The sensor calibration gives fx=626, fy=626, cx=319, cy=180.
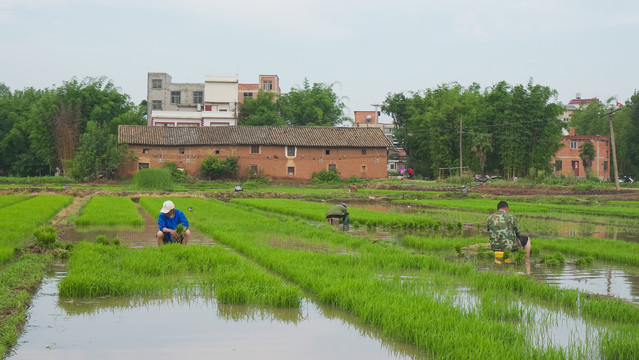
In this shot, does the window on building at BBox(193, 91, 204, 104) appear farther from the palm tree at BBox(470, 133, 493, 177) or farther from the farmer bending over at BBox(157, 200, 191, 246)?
the farmer bending over at BBox(157, 200, 191, 246)

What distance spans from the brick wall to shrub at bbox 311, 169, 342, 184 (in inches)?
24.5

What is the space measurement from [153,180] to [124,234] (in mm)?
22943

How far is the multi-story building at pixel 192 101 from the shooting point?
59.5 meters

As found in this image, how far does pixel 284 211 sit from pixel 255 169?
2657 centimetres

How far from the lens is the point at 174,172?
146 ft

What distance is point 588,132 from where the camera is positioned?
227 feet

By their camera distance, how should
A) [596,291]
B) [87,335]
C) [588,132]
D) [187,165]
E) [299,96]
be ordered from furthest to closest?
[588,132] → [299,96] → [187,165] → [596,291] → [87,335]

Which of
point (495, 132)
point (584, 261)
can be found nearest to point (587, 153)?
point (495, 132)

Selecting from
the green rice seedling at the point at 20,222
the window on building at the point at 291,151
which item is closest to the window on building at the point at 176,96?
the window on building at the point at 291,151

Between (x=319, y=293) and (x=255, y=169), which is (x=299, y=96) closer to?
(x=255, y=169)

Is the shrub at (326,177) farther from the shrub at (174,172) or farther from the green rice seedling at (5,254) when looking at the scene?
the green rice seedling at (5,254)

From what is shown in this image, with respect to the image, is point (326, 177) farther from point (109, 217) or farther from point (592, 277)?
point (592, 277)

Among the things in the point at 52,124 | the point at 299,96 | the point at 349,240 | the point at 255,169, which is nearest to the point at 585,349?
the point at 349,240

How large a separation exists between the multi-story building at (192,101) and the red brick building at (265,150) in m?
10.6
